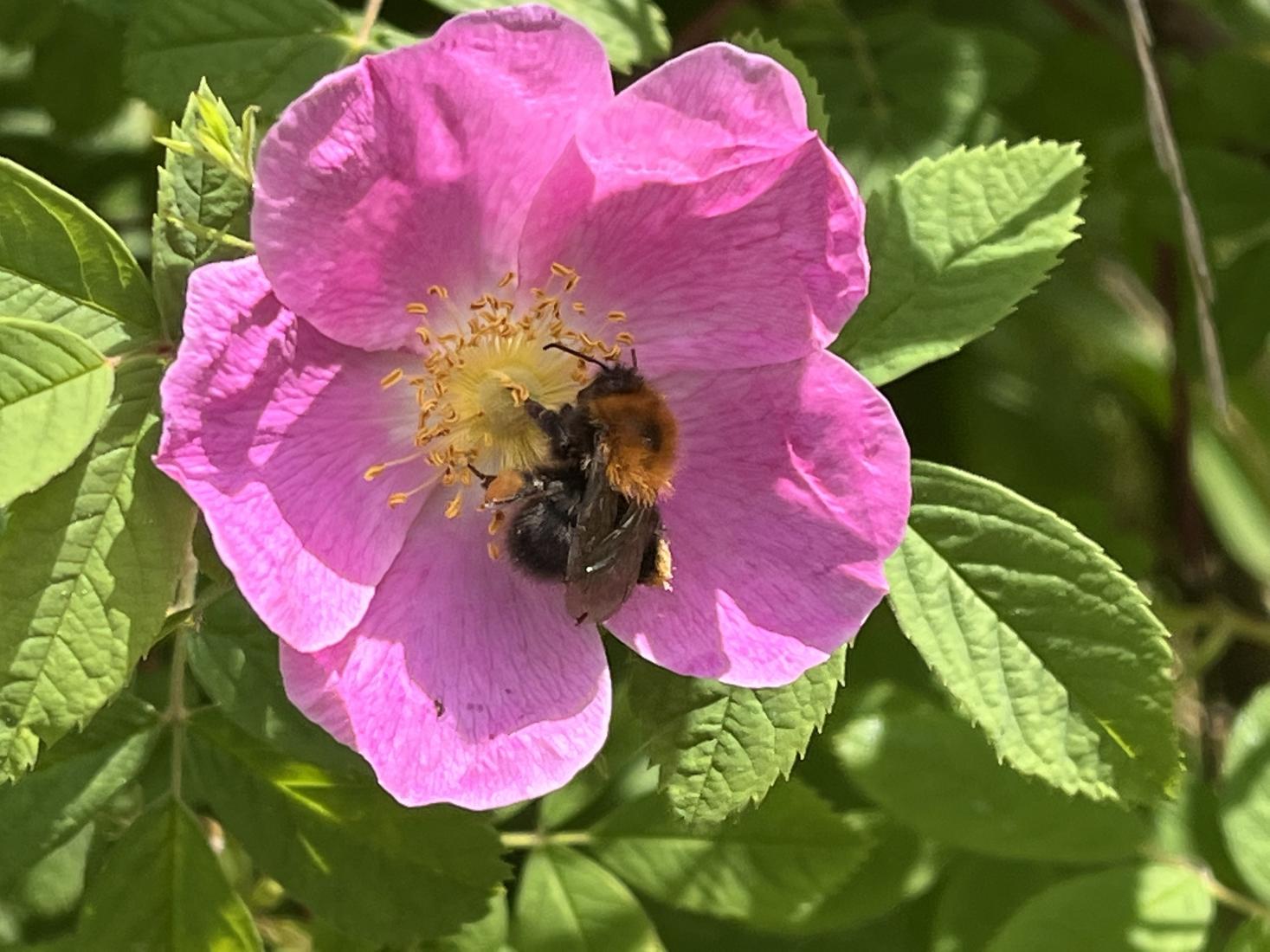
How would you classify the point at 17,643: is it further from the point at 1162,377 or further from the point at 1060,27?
the point at 1162,377

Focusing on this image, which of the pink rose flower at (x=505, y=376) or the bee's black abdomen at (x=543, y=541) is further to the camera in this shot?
the bee's black abdomen at (x=543, y=541)

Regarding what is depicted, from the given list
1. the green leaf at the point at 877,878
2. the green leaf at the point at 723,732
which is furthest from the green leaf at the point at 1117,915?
the green leaf at the point at 723,732

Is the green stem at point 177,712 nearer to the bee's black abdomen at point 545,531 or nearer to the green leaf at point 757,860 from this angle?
the bee's black abdomen at point 545,531

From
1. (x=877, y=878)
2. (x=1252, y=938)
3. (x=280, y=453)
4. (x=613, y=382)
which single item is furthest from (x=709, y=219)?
(x=1252, y=938)

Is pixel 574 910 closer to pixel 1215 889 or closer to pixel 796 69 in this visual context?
pixel 1215 889

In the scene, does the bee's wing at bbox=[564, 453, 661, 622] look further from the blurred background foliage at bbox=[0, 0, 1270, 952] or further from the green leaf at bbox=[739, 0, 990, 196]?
the green leaf at bbox=[739, 0, 990, 196]

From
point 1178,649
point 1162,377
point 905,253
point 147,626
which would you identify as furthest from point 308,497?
point 1162,377
